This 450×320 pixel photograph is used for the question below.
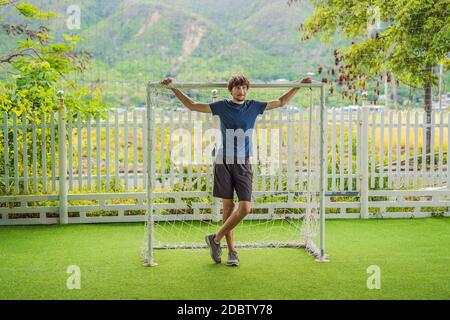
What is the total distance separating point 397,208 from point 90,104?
14.4ft

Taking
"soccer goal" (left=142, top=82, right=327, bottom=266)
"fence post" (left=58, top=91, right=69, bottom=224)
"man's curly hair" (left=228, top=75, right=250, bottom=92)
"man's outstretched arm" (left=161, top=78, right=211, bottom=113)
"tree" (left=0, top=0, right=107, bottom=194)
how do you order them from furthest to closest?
"tree" (left=0, top=0, right=107, bottom=194)
"fence post" (left=58, top=91, right=69, bottom=224)
"soccer goal" (left=142, top=82, right=327, bottom=266)
"man's outstretched arm" (left=161, top=78, right=211, bottom=113)
"man's curly hair" (left=228, top=75, right=250, bottom=92)

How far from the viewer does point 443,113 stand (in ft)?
26.1

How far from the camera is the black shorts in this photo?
5137mm

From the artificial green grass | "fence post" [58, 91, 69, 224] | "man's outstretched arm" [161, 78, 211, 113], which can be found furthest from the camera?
"fence post" [58, 91, 69, 224]

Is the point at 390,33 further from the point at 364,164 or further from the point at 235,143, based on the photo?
the point at 235,143

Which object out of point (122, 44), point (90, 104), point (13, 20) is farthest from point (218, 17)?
point (90, 104)

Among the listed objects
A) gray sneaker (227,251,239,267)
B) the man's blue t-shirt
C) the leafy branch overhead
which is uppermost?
the leafy branch overhead

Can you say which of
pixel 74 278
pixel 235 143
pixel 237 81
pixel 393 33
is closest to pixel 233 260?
pixel 235 143

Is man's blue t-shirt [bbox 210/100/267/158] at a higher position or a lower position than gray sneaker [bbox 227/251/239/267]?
higher

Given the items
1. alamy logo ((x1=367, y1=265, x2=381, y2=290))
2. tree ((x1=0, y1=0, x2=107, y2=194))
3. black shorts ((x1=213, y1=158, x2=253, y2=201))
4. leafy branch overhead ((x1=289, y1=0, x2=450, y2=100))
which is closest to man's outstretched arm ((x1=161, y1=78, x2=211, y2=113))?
black shorts ((x1=213, y1=158, x2=253, y2=201))

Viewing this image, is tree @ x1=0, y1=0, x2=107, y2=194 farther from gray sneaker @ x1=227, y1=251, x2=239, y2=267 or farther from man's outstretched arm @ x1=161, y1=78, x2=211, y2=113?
gray sneaker @ x1=227, y1=251, x2=239, y2=267

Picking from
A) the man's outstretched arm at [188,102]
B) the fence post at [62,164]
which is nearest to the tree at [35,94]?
the fence post at [62,164]

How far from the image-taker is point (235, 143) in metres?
5.11

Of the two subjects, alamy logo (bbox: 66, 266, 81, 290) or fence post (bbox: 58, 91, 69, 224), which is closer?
alamy logo (bbox: 66, 266, 81, 290)
